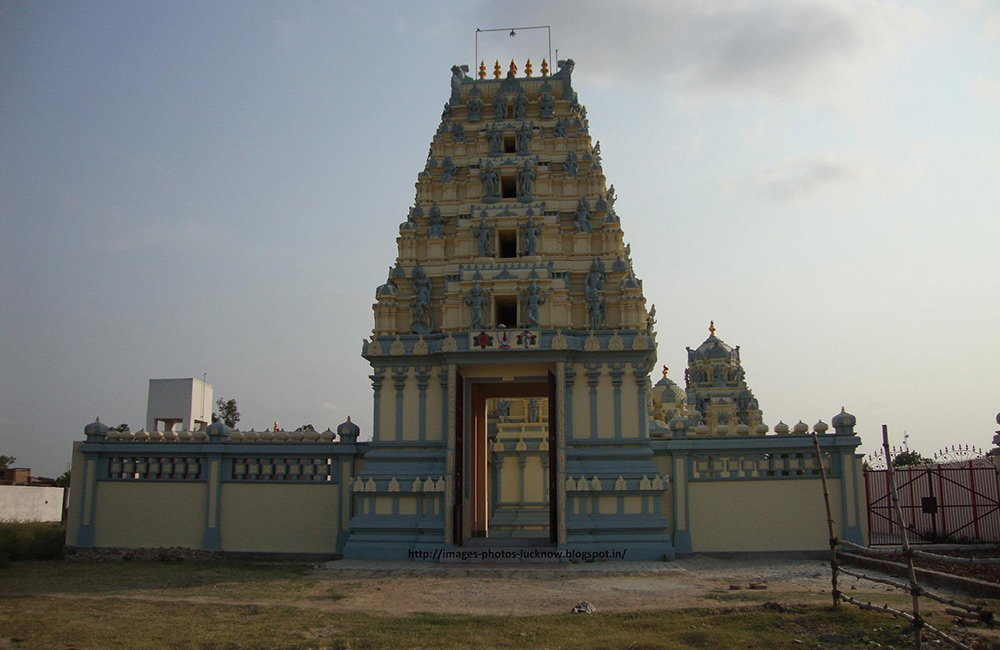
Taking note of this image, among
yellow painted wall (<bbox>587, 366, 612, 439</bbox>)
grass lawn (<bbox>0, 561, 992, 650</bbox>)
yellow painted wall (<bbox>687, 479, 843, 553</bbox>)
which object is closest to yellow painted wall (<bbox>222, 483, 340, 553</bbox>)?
grass lawn (<bbox>0, 561, 992, 650</bbox>)

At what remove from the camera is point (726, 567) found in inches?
716

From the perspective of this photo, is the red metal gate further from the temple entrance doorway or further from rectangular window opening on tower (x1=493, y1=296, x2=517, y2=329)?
rectangular window opening on tower (x1=493, y1=296, x2=517, y2=329)

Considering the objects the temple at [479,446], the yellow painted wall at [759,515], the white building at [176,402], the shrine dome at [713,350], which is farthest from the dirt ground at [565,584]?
the shrine dome at [713,350]

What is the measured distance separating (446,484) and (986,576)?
448 inches

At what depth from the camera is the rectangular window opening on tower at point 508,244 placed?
23500 mm

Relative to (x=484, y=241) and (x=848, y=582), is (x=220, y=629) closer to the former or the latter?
(x=848, y=582)

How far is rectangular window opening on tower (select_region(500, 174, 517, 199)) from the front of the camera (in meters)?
24.0

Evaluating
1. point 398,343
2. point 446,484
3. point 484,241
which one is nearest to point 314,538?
point 446,484

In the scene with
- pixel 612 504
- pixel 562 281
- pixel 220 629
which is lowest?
pixel 220 629

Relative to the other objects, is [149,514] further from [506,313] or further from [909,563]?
[909,563]

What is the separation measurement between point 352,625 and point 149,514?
38.8ft

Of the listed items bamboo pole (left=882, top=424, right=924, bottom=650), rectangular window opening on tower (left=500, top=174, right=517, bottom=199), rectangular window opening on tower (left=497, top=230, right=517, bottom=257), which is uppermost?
rectangular window opening on tower (left=500, top=174, right=517, bottom=199)

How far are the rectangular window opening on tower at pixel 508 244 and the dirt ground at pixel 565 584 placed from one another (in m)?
9.27

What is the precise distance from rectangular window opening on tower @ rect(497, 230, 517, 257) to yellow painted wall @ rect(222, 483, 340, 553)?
8095mm
